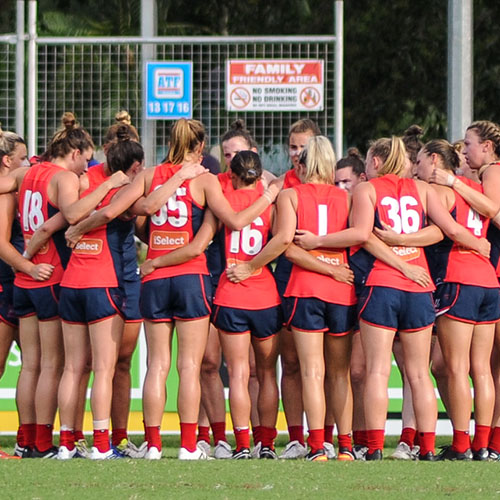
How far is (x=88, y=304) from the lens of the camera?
766 centimetres

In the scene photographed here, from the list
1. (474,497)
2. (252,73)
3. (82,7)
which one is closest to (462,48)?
A: (252,73)

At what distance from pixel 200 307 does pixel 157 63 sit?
12.6ft

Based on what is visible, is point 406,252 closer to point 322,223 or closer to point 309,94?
point 322,223

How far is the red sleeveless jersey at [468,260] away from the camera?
7.79 metres

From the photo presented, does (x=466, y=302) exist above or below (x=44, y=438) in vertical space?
above

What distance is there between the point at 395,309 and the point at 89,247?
187cm

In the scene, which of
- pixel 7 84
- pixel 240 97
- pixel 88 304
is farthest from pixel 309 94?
pixel 88 304

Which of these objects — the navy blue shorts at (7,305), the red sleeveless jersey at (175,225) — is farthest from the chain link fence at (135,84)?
the red sleeveless jersey at (175,225)

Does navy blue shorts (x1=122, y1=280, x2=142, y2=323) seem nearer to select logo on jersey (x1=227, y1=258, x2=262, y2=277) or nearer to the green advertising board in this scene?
select logo on jersey (x1=227, y1=258, x2=262, y2=277)

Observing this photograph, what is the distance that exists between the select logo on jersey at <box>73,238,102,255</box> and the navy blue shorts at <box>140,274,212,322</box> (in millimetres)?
396

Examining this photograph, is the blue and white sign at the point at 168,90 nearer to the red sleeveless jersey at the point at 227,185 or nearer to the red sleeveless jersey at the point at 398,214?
the red sleeveless jersey at the point at 227,185

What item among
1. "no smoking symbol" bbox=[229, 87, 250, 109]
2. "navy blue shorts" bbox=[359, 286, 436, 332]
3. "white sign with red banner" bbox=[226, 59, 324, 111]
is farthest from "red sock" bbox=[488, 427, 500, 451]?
"no smoking symbol" bbox=[229, 87, 250, 109]

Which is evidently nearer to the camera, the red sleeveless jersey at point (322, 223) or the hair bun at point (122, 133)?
the red sleeveless jersey at point (322, 223)

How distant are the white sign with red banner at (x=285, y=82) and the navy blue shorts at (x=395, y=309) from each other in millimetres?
3501
